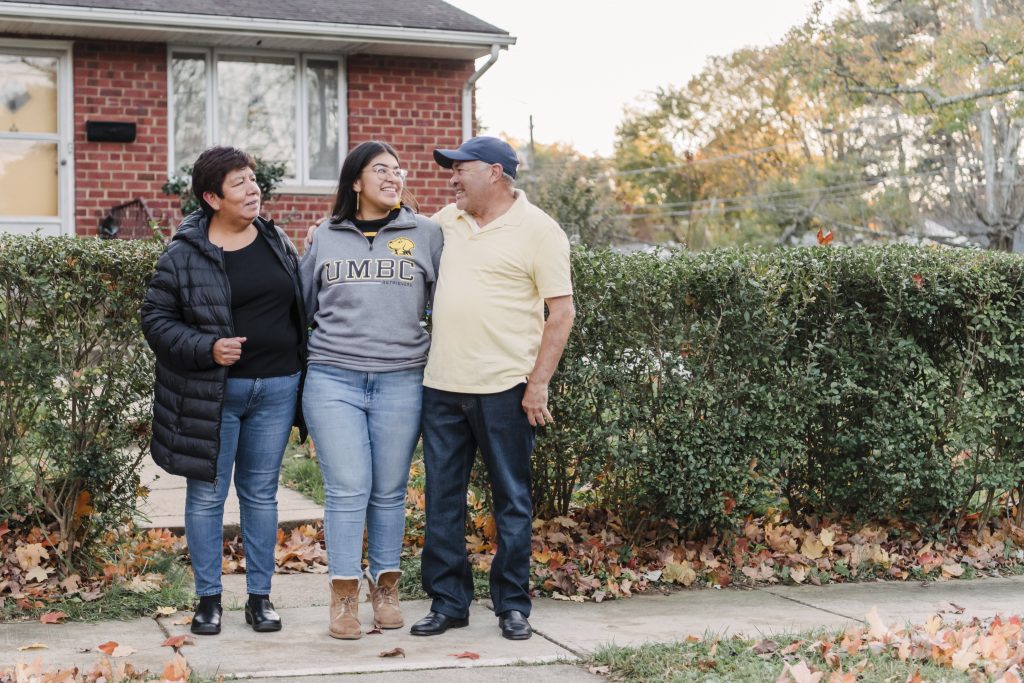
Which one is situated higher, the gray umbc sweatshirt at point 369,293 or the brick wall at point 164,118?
the brick wall at point 164,118

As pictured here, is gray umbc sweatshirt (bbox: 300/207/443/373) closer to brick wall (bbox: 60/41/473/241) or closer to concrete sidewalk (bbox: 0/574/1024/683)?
concrete sidewalk (bbox: 0/574/1024/683)

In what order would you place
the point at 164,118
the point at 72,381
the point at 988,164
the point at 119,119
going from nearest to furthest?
the point at 72,381 → the point at 119,119 → the point at 164,118 → the point at 988,164

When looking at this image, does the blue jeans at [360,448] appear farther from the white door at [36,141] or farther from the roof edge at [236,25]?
the white door at [36,141]

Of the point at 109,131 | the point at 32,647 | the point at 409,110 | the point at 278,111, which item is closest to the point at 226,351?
the point at 32,647

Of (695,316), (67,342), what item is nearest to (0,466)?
(67,342)

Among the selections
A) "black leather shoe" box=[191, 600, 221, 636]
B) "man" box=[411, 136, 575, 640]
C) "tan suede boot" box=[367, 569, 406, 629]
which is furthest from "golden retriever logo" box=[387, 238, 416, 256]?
"black leather shoe" box=[191, 600, 221, 636]

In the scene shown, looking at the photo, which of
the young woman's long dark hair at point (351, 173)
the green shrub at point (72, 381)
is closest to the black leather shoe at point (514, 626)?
the young woman's long dark hair at point (351, 173)

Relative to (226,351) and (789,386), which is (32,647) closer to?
(226,351)

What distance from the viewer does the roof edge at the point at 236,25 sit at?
472 inches

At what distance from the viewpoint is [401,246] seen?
4.66 metres

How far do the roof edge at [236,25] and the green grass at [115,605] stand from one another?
335 inches

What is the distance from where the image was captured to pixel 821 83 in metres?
20.8

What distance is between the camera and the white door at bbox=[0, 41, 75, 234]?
1278 cm

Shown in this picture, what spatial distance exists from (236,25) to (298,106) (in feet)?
4.37
